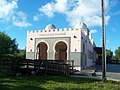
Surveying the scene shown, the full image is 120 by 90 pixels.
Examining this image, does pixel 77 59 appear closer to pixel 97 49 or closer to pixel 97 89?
pixel 97 89

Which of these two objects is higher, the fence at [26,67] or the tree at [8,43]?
the tree at [8,43]

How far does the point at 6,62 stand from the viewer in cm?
1792

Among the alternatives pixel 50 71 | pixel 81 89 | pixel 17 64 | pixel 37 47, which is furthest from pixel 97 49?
pixel 81 89

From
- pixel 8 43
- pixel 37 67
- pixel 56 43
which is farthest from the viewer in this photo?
pixel 8 43

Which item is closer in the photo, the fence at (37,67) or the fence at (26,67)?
the fence at (26,67)

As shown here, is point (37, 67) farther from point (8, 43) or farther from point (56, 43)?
point (8, 43)

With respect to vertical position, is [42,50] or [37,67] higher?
[42,50]

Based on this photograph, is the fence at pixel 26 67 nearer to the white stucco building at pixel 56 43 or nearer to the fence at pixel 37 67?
the fence at pixel 37 67

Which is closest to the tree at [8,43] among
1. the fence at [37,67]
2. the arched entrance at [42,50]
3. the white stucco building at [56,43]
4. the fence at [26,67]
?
the arched entrance at [42,50]

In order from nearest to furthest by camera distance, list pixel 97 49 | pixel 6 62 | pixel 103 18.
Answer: pixel 6 62
pixel 103 18
pixel 97 49

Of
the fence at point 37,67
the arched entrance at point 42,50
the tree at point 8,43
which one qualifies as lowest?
the fence at point 37,67

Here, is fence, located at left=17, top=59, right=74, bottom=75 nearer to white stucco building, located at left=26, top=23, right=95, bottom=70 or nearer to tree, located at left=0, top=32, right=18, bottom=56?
white stucco building, located at left=26, top=23, right=95, bottom=70

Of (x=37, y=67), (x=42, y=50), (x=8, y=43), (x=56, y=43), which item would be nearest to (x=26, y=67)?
(x=37, y=67)

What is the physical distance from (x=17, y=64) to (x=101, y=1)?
323 inches
